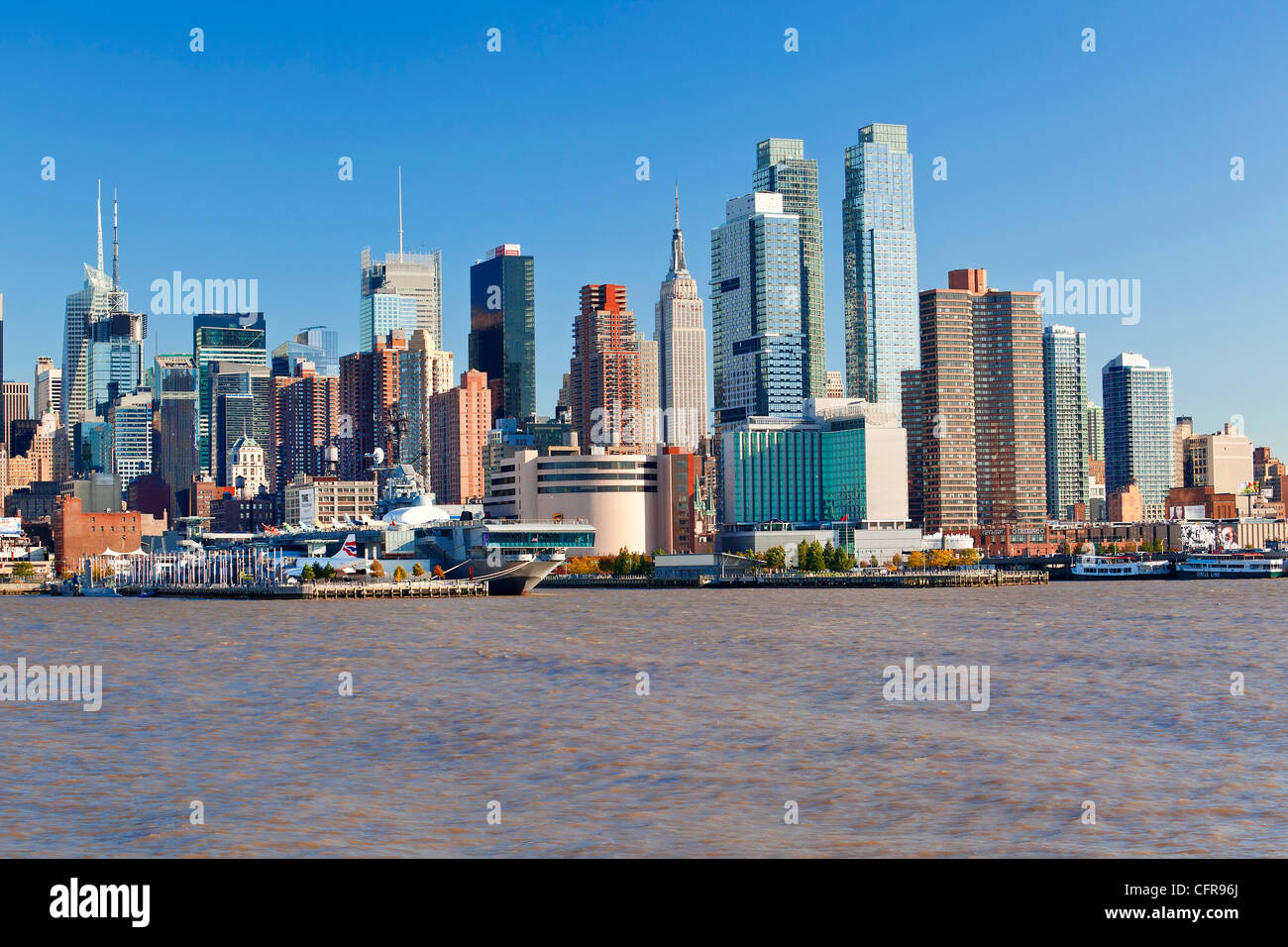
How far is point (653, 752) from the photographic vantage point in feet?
115

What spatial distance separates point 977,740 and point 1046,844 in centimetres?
1218

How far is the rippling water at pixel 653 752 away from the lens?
2525 cm

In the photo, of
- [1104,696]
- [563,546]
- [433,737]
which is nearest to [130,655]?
[433,737]

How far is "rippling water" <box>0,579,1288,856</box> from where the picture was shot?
2525cm
